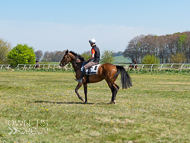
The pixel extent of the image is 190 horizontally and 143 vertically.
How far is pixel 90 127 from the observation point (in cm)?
690

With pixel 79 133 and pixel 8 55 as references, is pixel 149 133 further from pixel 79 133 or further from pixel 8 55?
pixel 8 55

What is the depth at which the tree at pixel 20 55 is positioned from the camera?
A: 8844 cm

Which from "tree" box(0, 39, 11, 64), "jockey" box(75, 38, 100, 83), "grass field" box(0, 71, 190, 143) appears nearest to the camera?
"grass field" box(0, 71, 190, 143)

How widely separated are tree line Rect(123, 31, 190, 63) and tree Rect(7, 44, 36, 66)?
4541 cm

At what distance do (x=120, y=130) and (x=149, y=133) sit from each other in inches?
29.8

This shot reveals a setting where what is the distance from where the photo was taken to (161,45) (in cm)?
10619

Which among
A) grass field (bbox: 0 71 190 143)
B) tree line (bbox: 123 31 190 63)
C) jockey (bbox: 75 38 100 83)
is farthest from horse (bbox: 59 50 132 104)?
tree line (bbox: 123 31 190 63)

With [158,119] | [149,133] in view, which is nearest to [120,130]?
[149,133]

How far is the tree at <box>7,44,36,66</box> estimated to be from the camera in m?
88.4

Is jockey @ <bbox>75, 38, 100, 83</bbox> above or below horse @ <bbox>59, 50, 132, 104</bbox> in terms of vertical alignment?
above

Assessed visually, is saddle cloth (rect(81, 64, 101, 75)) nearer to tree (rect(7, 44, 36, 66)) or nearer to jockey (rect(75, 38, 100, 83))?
jockey (rect(75, 38, 100, 83))

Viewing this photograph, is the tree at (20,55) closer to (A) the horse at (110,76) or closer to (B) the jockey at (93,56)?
(A) the horse at (110,76)

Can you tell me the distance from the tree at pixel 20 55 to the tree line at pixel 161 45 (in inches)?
1788

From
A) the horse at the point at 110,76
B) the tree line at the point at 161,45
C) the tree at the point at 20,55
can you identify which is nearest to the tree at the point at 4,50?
the tree at the point at 20,55
